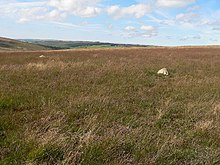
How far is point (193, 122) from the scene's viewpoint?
288 inches

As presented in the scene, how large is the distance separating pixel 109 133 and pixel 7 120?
219cm

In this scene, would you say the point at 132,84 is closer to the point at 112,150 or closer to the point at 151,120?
the point at 151,120

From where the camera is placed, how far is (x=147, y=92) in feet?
36.0

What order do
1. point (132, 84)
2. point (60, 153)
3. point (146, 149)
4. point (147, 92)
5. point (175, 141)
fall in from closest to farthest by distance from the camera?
point (60, 153)
point (146, 149)
point (175, 141)
point (147, 92)
point (132, 84)

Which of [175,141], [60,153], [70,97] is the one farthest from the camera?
[70,97]

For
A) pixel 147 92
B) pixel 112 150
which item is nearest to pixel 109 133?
pixel 112 150

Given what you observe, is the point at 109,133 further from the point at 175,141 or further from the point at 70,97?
the point at 70,97

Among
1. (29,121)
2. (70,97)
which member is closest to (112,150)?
(29,121)

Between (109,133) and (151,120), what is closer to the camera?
(109,133)

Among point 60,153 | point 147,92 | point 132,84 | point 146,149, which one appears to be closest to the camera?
point 60,153

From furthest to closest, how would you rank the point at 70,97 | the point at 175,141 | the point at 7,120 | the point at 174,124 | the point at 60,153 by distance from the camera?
1. the point at 70,97
2. the point at 174,124
3. the point at 7,120
4. the point at 175,141
5. the point at 60,153

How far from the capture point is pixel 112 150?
4.92 m

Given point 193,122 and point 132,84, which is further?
point 132,84

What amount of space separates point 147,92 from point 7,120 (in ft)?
19.5
